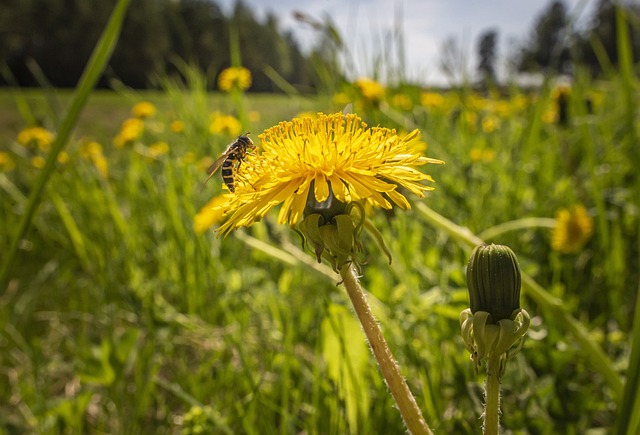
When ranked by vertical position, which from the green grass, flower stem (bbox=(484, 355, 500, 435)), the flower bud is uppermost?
the flower bud

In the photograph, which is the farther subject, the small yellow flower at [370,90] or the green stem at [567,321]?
the small yellow flower at [370,90]

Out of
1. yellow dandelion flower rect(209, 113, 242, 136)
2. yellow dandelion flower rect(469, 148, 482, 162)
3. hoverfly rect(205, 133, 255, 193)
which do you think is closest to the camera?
Result: hoverfly rect(205, 133, 255, 193)

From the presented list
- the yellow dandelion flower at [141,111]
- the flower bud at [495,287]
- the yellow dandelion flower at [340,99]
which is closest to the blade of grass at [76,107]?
the flower bud at [495,287]

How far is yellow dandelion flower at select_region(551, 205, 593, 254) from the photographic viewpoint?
163 cm

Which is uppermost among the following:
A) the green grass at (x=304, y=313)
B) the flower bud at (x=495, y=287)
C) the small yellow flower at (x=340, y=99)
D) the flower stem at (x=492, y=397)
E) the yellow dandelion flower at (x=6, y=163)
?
the small yellow flower at (x=340, y=99)

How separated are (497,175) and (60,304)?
174 centimetres

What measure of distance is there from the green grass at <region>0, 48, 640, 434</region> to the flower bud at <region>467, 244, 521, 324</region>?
14.3 inches

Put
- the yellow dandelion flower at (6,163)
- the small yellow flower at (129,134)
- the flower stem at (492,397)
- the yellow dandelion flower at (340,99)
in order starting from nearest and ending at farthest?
the flower stem at (492,397)
the yellow dandelion flower at (340,99)
the small yellow flower at (129,134)
the yellow dandelion flower at (6,163)

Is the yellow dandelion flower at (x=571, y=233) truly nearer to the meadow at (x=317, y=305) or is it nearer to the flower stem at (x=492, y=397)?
the meadow at (x=317, y=305)

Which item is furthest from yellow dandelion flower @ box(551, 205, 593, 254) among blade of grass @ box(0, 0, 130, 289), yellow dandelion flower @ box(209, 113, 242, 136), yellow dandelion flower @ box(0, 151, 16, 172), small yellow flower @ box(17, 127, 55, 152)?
yellow dandelion flower @ box(0, 151, 16, 172)

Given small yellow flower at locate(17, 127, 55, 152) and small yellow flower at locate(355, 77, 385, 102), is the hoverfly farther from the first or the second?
small yellow flower at locate(17, 127, 55, 152)

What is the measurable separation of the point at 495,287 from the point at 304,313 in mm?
1011

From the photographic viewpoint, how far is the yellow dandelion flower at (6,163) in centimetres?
359

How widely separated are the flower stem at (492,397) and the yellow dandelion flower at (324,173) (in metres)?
0.19
